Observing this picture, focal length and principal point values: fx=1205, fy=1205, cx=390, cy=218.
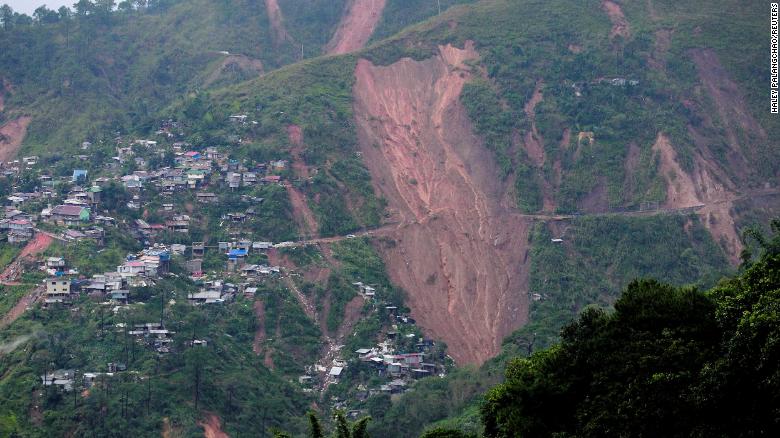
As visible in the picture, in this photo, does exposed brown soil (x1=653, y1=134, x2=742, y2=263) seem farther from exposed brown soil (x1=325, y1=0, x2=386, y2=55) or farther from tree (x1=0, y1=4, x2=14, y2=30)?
tree (x1=0, y1=4, x2=14, y2=30)

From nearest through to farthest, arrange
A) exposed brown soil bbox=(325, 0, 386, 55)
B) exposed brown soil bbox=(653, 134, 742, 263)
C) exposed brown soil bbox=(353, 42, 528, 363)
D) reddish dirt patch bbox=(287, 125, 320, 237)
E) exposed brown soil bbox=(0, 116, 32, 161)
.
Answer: exposed brown soil bbox=(353, 42, 528, 363) → reddish dirt patch bbox=(287, 125, 320, 237) → exposed brown soil bbox=(653, 134, 742, 263) → exposed brown soil bbox=(0, 116, 32, 161) → exposed brown soil bbox=(325, 0, 386, 55)

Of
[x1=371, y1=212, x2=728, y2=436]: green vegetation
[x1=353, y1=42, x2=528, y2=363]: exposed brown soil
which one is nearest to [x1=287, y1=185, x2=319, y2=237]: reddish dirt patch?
[x1=353, y1=42, x2=528, y2=363]: exposed brown soil

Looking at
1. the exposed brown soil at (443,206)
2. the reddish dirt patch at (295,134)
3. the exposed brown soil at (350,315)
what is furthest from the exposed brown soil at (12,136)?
the exposed brown soil at (350,315)

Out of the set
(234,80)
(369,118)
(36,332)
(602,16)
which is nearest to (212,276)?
(36,332)

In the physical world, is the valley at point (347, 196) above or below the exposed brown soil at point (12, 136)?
below

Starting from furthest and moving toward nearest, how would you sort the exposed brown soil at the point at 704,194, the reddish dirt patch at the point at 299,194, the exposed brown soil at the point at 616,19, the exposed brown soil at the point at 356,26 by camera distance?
the exposed brown soil at the point at 356,26 → the exposed brown soil at the point at 616,19 → the exposed brown soil at the point at 704,194 → the reddish dirt patch at the point at 299,194

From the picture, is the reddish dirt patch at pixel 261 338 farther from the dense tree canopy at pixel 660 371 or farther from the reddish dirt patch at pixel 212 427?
the dense tree canopy at pixel 660 371
